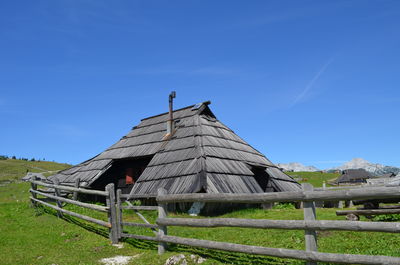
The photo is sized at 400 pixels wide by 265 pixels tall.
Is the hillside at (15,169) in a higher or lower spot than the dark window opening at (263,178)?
higher

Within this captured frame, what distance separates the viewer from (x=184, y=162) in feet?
58.3

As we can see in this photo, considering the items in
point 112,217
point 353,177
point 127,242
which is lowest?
point 127,242

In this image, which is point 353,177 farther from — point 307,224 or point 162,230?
point 307,224

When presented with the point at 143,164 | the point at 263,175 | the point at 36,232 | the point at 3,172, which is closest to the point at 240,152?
the point at 263,175

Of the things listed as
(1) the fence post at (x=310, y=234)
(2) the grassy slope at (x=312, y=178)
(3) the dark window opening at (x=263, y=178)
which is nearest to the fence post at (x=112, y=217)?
(1) the fence post at (x=310, y=234)

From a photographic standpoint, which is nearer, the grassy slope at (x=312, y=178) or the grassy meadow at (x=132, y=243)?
the grassy meadow at (x=132, y=243)

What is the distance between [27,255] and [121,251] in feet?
8.73

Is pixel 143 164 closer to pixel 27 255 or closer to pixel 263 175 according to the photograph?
pixel 263 175

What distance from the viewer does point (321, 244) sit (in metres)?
A: 8.12

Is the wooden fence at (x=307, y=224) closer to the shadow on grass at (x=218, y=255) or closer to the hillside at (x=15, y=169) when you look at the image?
the shadow on grass at (x=218, y=255)

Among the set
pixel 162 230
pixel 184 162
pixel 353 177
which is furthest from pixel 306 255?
pixel 353 177

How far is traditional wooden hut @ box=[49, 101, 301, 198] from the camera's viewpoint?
54.1 feet

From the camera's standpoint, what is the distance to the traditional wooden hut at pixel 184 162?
1648cm

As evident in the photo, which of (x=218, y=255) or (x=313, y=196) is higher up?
(x=313, y=196)
